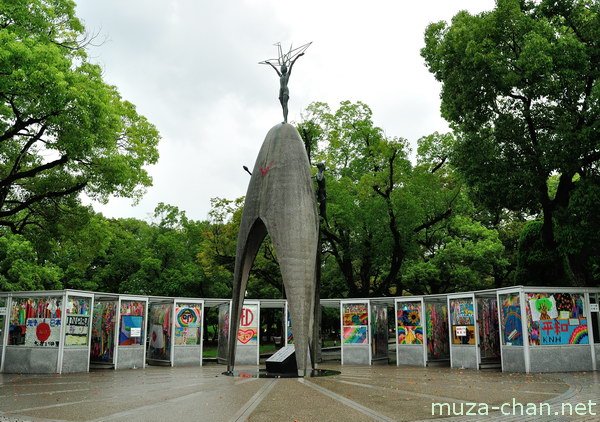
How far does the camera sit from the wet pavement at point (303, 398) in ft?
23.6

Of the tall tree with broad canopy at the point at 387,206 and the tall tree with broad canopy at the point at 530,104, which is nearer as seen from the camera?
the tall tree with broad canopy at the point at 530,104

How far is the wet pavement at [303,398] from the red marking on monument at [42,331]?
3146 mm

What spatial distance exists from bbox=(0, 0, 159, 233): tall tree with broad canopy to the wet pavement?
A: 744cm

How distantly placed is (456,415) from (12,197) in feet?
63.6

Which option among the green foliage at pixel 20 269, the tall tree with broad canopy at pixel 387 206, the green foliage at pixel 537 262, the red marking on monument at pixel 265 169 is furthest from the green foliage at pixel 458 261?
the green foliage at pixel 20 269

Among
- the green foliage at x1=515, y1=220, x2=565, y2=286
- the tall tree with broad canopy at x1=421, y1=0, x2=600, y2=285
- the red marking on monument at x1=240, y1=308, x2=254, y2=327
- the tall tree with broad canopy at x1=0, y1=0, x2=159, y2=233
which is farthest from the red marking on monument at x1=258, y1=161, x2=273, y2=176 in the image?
the green foliage at x1=515, y1=220, x2=565, y2=286

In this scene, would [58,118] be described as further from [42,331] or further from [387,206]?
[387,206]

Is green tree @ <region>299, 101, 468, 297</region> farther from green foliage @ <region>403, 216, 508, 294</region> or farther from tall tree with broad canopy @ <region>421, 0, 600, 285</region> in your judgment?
tall tree with broad canopy @ <region>421, 0, 600, 285</region>

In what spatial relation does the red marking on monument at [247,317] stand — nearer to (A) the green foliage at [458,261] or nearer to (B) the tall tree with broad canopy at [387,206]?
(B) the tall tree with broad canopy at [387,206]

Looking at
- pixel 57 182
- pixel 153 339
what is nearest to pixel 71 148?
pixel 57 182

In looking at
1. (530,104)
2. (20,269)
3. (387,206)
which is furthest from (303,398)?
(20,269)

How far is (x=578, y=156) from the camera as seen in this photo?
52.7 ft

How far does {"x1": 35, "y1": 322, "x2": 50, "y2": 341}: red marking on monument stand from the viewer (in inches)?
632

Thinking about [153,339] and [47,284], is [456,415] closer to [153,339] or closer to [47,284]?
[153,339]
